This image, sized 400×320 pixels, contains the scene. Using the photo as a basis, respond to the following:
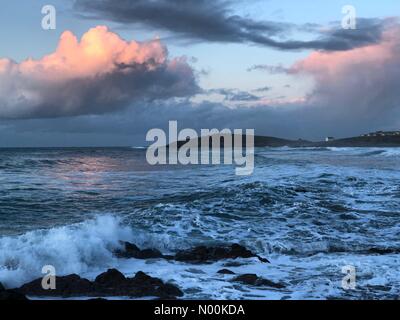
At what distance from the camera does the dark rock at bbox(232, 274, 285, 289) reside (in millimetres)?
7645

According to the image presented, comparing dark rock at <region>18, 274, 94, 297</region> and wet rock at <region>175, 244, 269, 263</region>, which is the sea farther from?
dark rock at <region>18, 274, 94, 297</region>

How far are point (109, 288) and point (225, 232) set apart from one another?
18.3 feet

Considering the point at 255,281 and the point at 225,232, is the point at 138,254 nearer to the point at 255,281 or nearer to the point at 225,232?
the point at 255,281

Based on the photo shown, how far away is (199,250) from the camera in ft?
31.8

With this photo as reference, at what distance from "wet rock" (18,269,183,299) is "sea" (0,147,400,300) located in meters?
0.38

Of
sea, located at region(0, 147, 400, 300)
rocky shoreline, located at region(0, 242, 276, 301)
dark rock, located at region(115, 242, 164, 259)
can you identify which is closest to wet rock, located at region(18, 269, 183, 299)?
rocky shoreline, located at region(0, 242, 276, 301)

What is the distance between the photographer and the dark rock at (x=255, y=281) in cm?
764

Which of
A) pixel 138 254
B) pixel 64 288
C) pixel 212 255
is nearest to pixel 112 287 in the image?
pixel 64 288

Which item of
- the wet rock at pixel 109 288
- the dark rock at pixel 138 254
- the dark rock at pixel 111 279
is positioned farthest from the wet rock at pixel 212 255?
the dark rock at pixel 111 279

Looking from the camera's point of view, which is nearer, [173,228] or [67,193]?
[173,228]

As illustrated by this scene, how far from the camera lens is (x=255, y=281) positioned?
7746mm
